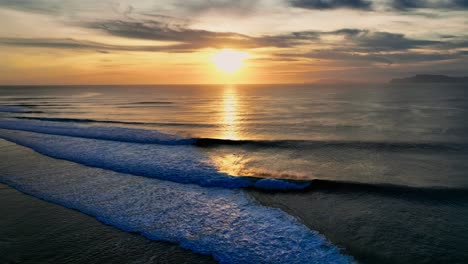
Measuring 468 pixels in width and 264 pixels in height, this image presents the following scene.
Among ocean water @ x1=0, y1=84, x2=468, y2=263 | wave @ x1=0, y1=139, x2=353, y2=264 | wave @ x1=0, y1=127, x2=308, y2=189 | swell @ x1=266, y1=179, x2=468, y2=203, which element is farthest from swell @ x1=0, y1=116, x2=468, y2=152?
wave @ x1=0, y1=139, x2=353, y2=264

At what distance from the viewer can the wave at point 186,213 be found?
887cm

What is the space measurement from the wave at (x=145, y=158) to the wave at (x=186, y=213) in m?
0.95

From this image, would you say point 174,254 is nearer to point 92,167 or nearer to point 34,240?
point 34,240

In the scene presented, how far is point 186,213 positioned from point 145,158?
956 centimetres

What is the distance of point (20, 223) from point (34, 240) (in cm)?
171

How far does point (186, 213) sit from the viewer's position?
38.1ft

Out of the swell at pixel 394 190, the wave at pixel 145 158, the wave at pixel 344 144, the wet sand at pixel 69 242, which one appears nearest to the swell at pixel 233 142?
the wave at pixel 344 144

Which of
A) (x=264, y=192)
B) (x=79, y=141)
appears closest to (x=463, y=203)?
(x=264, y=192)

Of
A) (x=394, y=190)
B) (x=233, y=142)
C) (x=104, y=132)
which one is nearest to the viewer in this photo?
(x=394, y=190)

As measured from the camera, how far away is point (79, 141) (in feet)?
86.7

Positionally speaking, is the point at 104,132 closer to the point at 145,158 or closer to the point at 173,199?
the point at 145,158

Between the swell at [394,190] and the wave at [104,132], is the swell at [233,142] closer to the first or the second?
the wave at [104,132]

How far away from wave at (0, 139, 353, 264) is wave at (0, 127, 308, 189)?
37.5 inches

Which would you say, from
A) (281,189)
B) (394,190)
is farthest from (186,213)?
(394,190)
